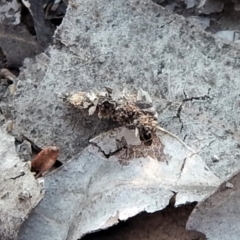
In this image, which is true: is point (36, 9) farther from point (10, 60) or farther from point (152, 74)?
point (152, 74)

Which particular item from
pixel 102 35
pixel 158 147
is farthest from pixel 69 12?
pixel 158 147

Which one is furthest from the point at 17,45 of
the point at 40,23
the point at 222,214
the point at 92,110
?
the point at 222,214

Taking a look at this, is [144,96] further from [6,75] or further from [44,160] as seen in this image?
[6,75]

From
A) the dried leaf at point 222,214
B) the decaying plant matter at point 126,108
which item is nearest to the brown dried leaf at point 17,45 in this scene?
the decaying plant matter at point 126,108

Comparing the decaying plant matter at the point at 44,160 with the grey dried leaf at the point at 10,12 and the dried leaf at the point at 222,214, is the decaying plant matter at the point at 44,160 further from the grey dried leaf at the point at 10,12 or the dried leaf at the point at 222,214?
the grey dried leaf at the point at 10,12

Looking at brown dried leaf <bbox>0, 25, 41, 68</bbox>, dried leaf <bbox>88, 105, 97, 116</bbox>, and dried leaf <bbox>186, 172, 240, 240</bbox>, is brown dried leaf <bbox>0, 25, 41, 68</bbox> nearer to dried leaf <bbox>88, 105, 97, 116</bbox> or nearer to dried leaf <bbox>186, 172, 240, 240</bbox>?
dried leaf <bbox>88, 105, 97, 116</bbox>

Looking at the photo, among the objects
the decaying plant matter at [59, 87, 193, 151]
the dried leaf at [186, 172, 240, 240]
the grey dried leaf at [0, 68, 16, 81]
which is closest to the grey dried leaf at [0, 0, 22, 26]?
the grey dried leaf at [0, 68, 16, 81]

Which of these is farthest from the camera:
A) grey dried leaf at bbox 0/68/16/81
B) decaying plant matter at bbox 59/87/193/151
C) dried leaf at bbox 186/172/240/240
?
grey dried leaf at bbox 0/68/16/81
